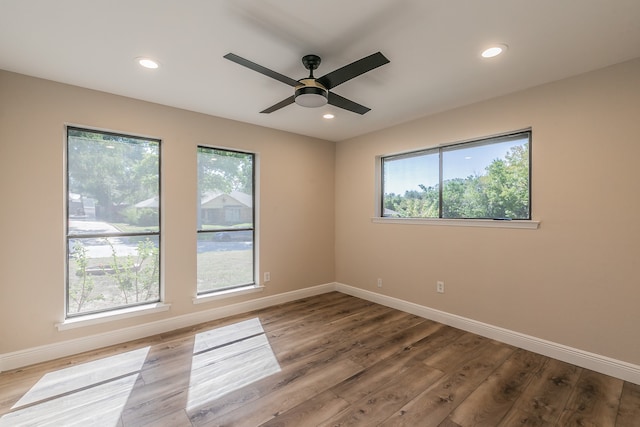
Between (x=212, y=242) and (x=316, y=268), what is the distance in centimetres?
174

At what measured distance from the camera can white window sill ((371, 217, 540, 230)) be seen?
9.34 ft

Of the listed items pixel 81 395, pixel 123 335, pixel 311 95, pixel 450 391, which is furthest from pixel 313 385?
pixel 311 95

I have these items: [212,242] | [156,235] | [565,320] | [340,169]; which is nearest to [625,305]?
[565,320]

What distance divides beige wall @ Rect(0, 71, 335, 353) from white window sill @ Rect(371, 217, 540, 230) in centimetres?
132

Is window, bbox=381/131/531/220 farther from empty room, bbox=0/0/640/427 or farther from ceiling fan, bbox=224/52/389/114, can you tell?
ceiling fan, bbox=224/52/389/114

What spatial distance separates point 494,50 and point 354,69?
1131mm

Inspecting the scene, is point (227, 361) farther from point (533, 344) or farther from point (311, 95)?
point (533, 344)

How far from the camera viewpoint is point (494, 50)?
7.18 feet

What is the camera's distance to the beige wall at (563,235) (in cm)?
234

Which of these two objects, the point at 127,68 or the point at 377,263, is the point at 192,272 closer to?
the point at 127,68

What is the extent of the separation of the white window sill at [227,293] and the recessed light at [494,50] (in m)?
3.58

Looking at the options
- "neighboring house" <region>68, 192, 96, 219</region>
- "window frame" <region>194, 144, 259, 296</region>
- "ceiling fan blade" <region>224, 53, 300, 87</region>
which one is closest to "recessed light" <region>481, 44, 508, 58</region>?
"ceiling fan blade" <region>224, 53, 300, 87</region>

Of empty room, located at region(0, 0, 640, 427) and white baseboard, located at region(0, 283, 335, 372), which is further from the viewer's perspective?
white baseboard, located at region(0, 283, 335, 372)

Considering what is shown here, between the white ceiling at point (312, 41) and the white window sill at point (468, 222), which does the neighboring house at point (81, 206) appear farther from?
the white window sill at point (468, 222)
